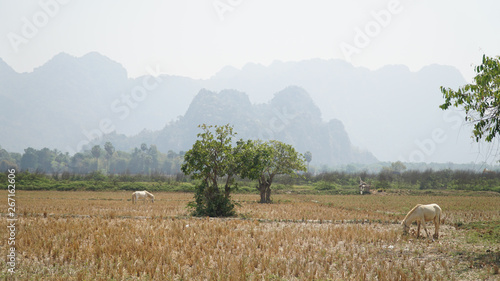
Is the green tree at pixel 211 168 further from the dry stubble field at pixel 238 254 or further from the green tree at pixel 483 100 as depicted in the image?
the green tree at pixel 483 100

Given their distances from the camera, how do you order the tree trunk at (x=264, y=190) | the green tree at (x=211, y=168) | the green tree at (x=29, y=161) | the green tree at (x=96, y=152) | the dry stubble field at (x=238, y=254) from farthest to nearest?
the green tree at (x=96, y=152), the green tree at (x=29, y=161), the tree trunk at (x=264, y=190), the green tree at (x=211, y=168), the dry stubble field at (x=238, y=254)

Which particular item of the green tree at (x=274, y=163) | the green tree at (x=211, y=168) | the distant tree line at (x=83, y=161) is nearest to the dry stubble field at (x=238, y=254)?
the green tree at (x=211, y=168)

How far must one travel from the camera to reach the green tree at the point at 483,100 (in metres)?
9.96

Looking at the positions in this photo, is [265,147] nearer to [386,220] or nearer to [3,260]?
[386,220]

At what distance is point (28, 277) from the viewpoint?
26.7ft

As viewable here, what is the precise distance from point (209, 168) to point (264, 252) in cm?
992

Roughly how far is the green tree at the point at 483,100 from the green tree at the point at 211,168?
11942 millimetres

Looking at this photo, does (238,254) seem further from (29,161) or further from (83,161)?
(29,161)

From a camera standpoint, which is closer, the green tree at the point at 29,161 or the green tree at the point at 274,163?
the green tree at the point at 274,163

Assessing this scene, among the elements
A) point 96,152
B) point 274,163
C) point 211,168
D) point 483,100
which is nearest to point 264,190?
point 274,163

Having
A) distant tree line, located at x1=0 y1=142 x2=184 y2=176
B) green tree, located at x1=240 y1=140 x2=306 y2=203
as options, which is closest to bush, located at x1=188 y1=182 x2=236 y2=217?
green tree, located at x1=240 y1=140 x2=306 y2=203

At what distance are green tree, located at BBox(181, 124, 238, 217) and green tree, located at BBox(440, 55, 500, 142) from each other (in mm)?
11942

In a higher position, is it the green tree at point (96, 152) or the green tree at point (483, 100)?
the green tree at point (96, 152)

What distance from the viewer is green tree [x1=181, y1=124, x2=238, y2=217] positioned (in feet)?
65.0
